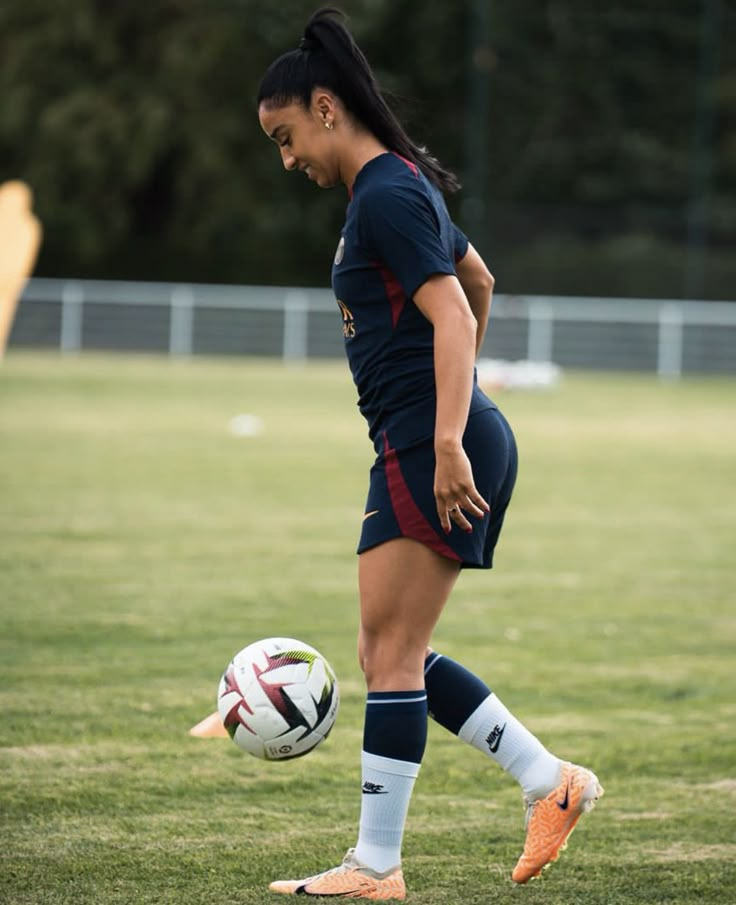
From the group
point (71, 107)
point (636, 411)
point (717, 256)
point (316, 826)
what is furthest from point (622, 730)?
point (71, 107)

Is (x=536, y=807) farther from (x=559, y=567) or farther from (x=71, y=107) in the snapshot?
(x=71, y=107)

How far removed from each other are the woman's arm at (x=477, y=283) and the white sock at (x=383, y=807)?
959 millimetres

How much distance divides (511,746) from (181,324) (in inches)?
994

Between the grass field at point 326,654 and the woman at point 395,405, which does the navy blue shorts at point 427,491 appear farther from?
the grass field at point 326,654

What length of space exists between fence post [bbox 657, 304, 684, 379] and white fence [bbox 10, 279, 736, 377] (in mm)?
16

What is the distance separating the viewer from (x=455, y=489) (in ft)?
10.8

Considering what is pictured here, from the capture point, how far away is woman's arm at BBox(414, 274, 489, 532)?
3.29m

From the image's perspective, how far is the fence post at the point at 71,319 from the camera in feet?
92.1

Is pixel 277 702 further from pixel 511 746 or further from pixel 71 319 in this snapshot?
pixel 71 319

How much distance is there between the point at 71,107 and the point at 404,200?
31.2m

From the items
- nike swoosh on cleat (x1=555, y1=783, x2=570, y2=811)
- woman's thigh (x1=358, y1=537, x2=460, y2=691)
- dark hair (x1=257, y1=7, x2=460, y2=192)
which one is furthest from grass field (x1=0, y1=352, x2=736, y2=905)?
dark hair (x1=257, y1=7, x2=460, y2=192)

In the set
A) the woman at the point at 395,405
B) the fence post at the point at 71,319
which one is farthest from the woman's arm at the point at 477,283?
the fence post at the point at 71,319

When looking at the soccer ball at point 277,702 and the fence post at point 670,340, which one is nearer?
the soccer ball at point 277,702

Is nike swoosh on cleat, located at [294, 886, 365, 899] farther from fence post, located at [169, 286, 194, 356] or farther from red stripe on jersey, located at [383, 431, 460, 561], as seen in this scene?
fence post, located at [169, 286, 194, 356]
